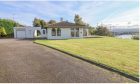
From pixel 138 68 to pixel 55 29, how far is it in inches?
1301

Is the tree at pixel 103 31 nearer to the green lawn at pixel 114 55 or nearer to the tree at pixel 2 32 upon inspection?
the tree at pixel 2 32

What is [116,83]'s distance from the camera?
Answer: 697cm

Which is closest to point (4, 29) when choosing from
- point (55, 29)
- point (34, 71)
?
point (55, 29)

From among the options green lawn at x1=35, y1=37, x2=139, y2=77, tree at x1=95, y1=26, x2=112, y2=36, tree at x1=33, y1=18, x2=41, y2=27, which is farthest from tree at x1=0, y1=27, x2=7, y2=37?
green lawn at x1=35, y1=37, x2=139, y2=77

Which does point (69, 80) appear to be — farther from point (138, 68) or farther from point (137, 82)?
point (138, 68)

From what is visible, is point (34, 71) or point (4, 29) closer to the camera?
point (34, 71)

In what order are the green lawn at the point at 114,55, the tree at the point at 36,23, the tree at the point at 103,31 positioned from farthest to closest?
1. the tree at the point at 36,23
2. the tree at the point at 103,31
3. the green lawn at the point at 114,55

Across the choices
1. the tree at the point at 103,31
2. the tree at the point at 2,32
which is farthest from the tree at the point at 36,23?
the tree at the point at 103,31

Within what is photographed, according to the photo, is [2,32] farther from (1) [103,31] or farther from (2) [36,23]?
(1) [103,31]

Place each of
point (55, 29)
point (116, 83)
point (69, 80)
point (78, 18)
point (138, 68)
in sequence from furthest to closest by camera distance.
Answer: point (78, 18), point (55, 29), point (138, 68), point (69, 80), point (116, 83)

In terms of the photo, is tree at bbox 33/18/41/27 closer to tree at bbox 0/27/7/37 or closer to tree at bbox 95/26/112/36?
tree at bbox 0/27/7/37

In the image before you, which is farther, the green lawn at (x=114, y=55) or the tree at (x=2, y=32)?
the tree at (x=2, y=32)

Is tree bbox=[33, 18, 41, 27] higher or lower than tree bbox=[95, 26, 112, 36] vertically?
higher

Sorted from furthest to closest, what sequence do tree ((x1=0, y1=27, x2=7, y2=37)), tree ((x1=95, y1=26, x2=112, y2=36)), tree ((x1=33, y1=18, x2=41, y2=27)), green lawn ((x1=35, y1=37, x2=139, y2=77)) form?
tree ((x1=33, y1=18, x2=41, y2=27)) → tree ((x1=95, y1=26, x2=112, y2=36)) → tree ((x1=0, y1=27, x2=7, y2=37)) → green lawn ((x1=35, y1=37, x2=139, y2=77))
